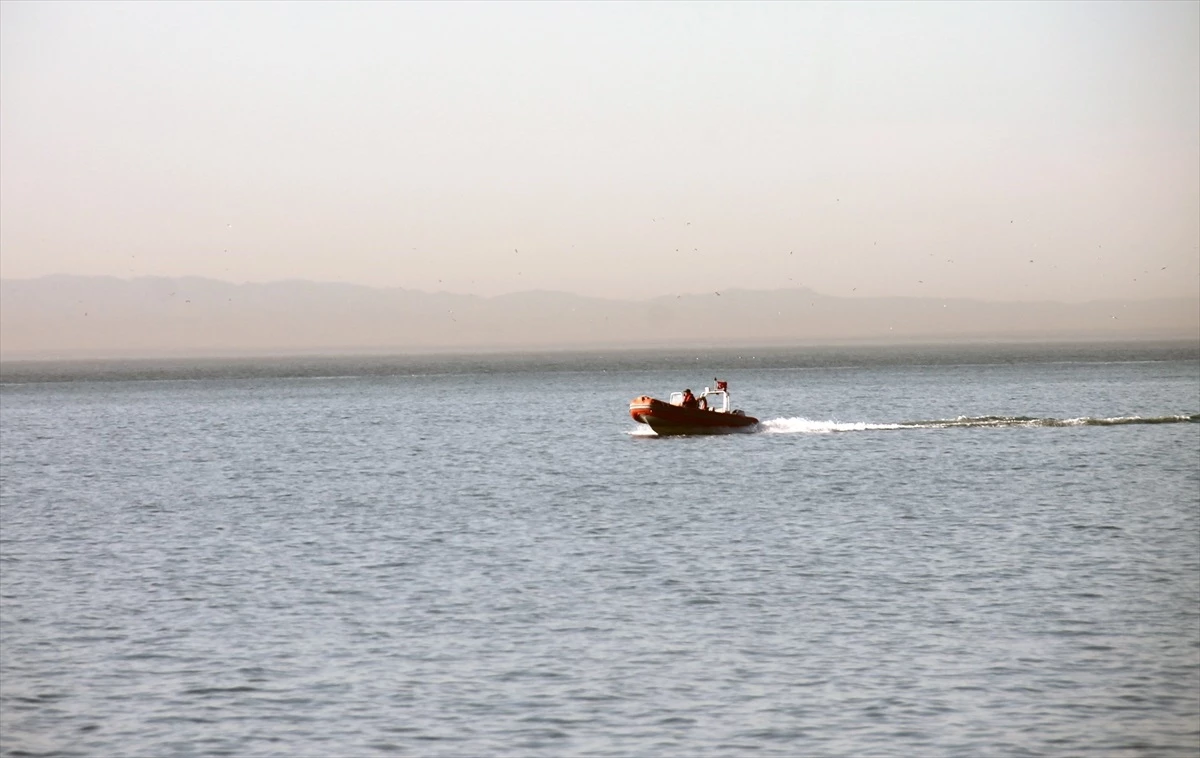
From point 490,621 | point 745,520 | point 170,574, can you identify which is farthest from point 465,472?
point 490,621

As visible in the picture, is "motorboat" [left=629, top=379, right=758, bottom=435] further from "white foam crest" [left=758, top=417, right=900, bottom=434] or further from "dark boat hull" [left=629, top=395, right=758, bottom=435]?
"white foam crest" [left=758, top=417, right=900, bottom=434]

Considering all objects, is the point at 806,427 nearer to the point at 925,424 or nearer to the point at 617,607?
the point at 925,424

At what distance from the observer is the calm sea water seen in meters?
19.5

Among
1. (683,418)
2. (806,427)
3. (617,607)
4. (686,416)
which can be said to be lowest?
(617,607)

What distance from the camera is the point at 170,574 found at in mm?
33844

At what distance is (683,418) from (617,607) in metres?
42.9

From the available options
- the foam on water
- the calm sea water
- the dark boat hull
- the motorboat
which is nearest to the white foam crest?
the foam on water

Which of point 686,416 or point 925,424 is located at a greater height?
point 686,416

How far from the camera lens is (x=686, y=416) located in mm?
70062

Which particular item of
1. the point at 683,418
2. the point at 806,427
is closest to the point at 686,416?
the point at 683,418

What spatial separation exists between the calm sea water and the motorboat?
438 cm

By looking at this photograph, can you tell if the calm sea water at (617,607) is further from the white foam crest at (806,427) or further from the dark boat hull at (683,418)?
the white foam crest at (806,427)

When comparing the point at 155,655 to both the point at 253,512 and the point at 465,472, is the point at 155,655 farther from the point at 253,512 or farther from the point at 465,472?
the point at 465,472

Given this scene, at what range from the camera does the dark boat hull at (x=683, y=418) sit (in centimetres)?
7012
